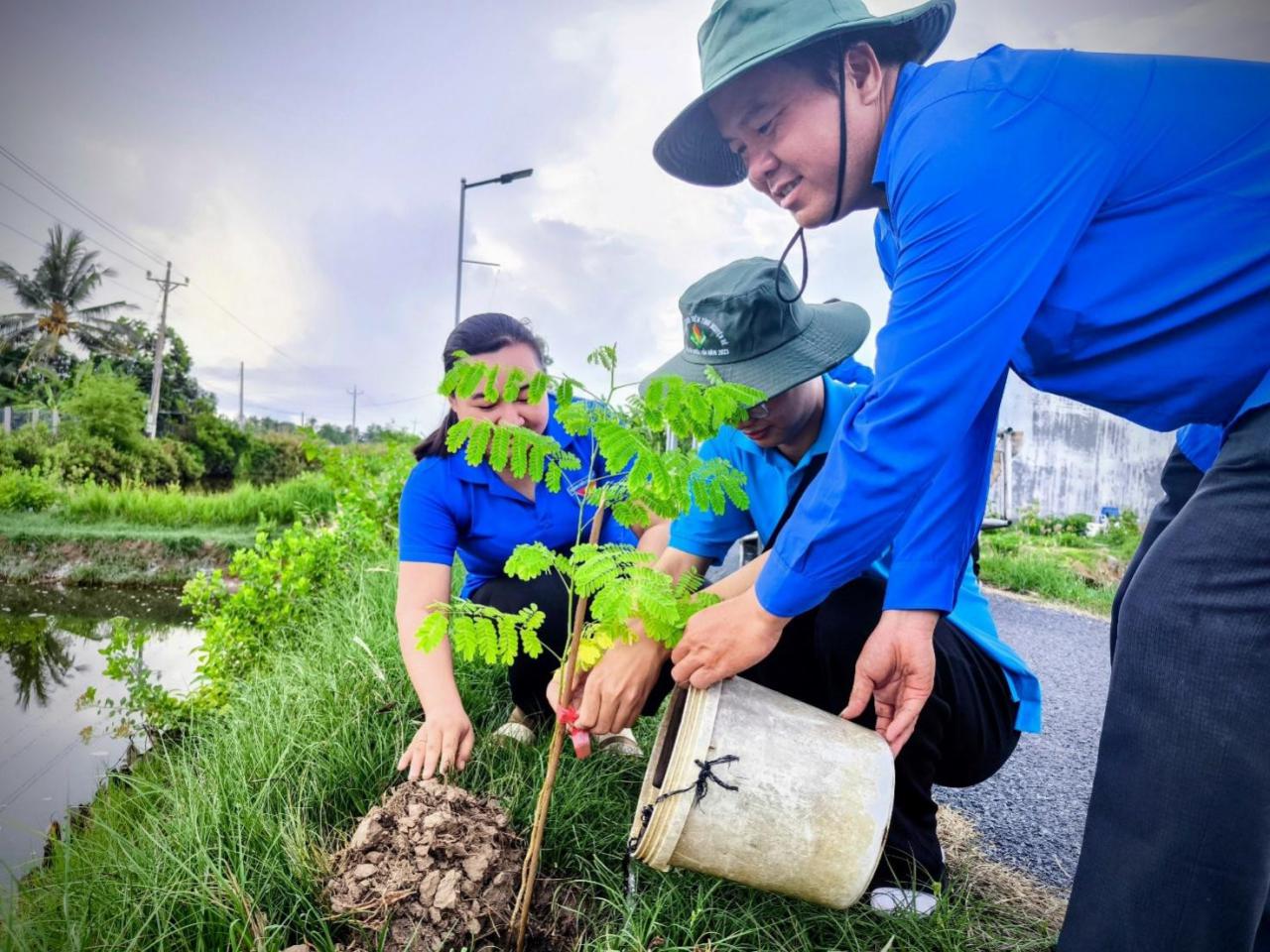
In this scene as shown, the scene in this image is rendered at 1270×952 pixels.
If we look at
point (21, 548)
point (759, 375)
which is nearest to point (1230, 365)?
point (759, 375)

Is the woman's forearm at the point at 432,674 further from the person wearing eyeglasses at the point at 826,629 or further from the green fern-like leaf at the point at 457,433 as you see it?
the green fern-like leaf at the point at 457,433

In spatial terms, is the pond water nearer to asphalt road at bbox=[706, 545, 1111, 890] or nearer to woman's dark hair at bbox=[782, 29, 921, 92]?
woman's dark hair at bbox=[782, 29, 921, 92]

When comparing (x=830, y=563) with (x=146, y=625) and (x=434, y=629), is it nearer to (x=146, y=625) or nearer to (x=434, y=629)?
(x=434, y=629)

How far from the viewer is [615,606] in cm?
120

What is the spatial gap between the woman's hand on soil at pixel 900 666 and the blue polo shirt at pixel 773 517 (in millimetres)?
441

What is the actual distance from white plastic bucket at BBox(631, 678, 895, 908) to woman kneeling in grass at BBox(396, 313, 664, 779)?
762 mm

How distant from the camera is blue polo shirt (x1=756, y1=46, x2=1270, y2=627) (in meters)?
1.06

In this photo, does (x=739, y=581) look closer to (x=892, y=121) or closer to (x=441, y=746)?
(x=441, y=746)

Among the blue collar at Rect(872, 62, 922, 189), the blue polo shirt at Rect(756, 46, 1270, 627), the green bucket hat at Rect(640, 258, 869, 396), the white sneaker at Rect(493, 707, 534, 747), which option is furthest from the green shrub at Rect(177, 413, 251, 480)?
the blue polo shirt at Rect(756, 46, 1270, 627)

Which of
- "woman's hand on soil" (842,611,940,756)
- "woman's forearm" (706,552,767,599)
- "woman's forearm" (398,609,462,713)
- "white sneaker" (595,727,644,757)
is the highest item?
"woman's forearm" (706,552,767,599)

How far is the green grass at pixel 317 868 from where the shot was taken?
1.46m

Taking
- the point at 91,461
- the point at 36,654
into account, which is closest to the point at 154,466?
the point at 91,461

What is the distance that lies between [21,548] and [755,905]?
13.2m

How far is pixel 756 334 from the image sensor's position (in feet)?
6.01
